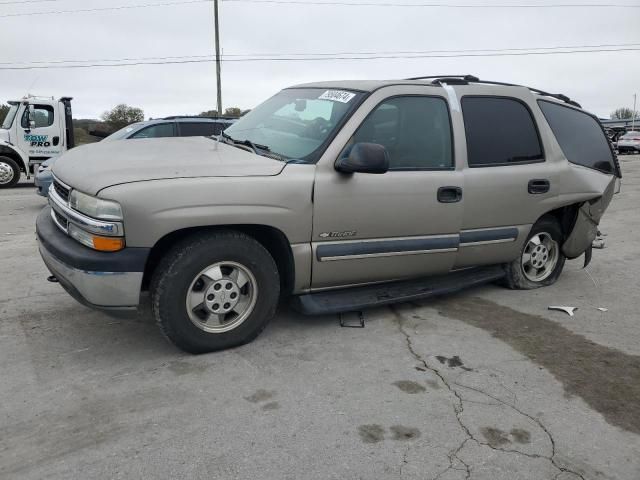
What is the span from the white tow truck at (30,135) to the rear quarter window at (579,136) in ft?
42.2

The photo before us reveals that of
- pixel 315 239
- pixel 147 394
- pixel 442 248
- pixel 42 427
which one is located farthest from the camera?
pixel 442 248

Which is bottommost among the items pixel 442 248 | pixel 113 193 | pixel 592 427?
pixel 592 427

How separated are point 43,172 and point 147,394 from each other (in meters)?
6.96

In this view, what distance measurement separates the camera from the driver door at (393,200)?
3893 mm

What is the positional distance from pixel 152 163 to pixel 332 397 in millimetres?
1773

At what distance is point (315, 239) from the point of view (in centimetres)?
386

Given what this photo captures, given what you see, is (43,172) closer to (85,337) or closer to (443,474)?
(85,337)

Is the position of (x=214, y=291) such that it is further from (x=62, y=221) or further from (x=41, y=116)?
(x=41, y=116)

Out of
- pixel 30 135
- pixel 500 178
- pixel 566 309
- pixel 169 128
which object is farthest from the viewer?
pixel 30 135

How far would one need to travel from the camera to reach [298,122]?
4316mm

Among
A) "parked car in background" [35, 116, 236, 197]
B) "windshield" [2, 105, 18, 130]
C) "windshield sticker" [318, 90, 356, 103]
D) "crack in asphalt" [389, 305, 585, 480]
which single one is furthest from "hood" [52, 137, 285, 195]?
"windshield" [2, 105, 18, 130]

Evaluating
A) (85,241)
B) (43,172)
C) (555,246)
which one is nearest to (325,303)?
(85,241)

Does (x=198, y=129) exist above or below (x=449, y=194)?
above

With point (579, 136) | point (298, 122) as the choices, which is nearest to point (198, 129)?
point (298, 122)
